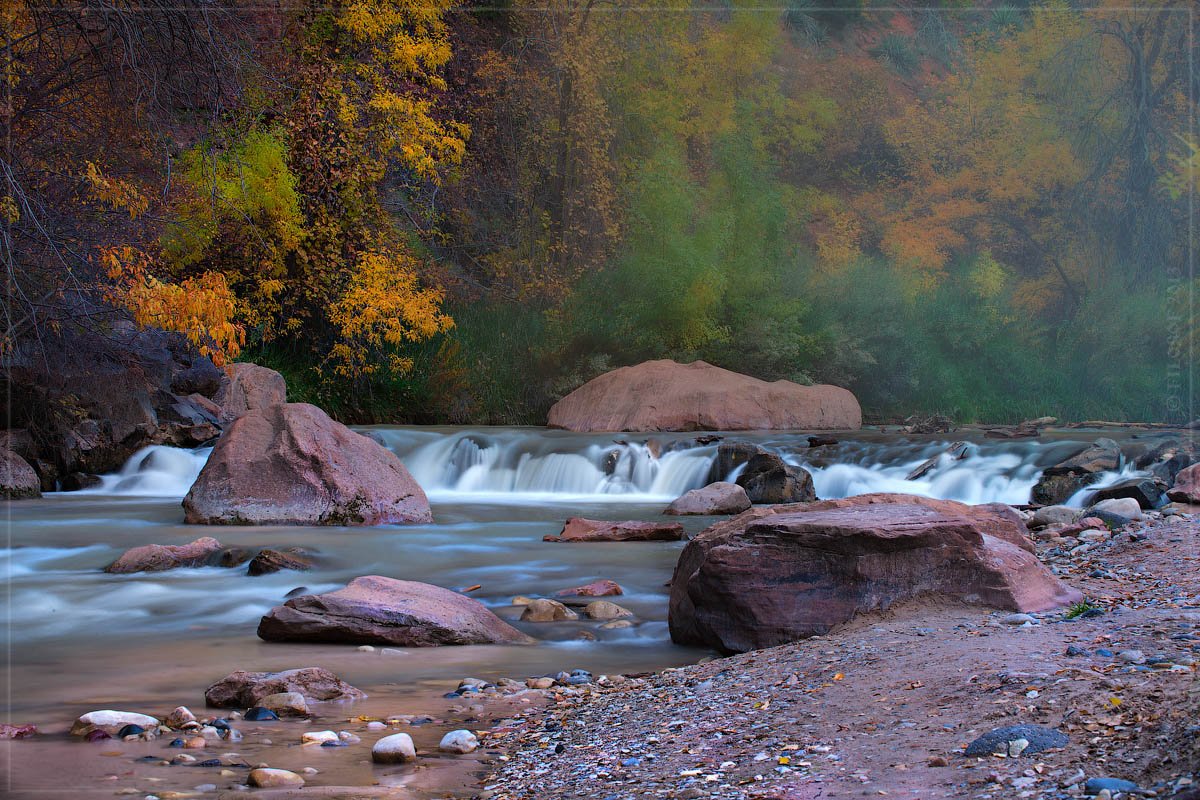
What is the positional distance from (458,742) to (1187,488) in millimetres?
7721

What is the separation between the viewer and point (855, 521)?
4852 millimetres

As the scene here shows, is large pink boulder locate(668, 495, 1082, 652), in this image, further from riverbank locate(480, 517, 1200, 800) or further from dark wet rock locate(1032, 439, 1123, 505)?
dark wet rock locate(1032, 439, 1123, 505)

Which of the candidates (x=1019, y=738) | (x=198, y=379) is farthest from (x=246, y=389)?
(x=1019, y=738)

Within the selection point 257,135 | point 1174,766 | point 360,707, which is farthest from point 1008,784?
point 257,135

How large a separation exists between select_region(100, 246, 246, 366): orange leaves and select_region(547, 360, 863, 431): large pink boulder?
7.10 metres

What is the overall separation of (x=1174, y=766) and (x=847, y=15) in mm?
44329

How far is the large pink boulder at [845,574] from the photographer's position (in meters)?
4.66

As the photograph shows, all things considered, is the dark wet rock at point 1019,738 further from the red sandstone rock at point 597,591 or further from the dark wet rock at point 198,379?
the dark wet rock at point 198,379

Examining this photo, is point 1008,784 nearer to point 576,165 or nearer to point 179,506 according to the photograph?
point 179,506

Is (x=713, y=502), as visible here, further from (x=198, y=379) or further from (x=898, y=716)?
(x=198, y=379)

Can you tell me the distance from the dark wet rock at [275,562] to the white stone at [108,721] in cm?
329

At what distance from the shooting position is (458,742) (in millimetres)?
3412

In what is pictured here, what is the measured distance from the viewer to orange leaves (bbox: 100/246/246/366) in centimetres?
915

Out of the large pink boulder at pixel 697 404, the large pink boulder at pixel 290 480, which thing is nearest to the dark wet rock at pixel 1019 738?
the large pink boulder at pixel 290 480
